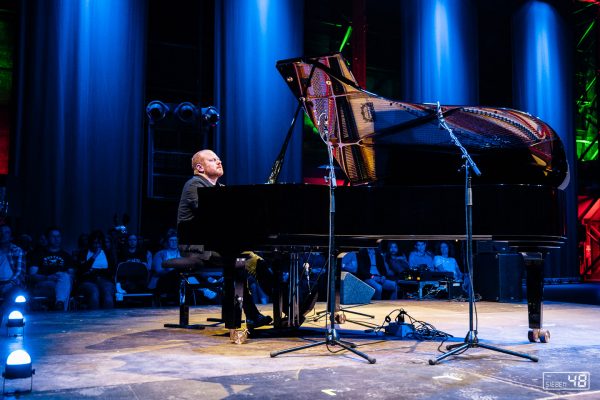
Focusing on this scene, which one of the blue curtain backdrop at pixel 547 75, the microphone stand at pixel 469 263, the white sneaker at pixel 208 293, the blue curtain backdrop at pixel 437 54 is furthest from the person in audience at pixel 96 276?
the blue curtain backdrop at pixel 547 75

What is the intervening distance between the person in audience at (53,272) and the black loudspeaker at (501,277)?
5.51 m

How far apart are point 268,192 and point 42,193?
17.8ft

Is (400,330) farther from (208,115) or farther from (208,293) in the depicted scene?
(208,115)

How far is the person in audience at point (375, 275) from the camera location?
8.31 metres

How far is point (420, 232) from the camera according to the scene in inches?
152

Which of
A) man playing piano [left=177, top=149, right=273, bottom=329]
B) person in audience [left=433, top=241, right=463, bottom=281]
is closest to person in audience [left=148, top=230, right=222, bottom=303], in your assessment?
man playing piano [left=177, top=149, right=273, bottom=329]

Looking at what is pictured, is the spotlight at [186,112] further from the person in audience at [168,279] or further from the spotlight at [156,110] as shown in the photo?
the person in audience at [168,279]

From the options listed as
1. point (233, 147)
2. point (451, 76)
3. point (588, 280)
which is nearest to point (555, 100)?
point (451, 76)

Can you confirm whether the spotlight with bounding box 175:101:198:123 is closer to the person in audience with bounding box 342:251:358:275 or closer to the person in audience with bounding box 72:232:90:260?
the person in audience with bounding box 72:232:90:260

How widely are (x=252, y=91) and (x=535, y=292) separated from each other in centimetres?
680

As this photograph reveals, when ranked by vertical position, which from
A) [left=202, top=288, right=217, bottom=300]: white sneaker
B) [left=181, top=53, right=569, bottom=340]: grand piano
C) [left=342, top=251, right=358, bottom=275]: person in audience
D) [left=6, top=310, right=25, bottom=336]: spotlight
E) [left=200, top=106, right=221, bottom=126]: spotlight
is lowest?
[left=202, top=288, right=217, bottom=300]: white sneaker

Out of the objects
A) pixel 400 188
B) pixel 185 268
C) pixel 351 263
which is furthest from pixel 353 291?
pixel 400 188

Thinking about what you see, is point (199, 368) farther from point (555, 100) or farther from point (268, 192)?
point (555, 100)

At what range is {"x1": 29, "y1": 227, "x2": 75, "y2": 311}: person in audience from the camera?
21.4 ft
